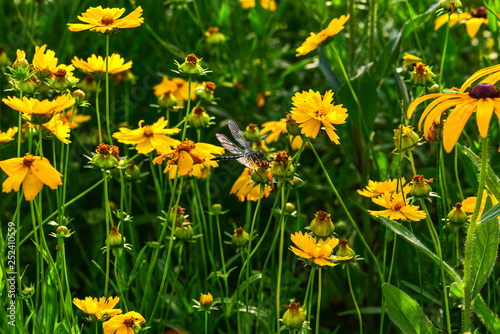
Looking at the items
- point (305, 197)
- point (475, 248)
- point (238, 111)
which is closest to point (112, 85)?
point (238, 111)

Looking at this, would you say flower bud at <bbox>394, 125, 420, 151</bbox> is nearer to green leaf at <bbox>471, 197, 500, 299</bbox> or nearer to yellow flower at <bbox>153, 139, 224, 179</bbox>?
green leaf at <bbox>471, 197, 500, 299</bbox>

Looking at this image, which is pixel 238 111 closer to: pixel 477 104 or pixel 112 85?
pixel 112 85

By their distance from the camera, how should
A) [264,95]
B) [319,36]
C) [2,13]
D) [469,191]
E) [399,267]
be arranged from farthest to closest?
1. [2,13]
2. [264,95]
3. [469,191]
4. [399,267]
5. [319,36]

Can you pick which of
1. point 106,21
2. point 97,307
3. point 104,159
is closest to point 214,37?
point 106,21

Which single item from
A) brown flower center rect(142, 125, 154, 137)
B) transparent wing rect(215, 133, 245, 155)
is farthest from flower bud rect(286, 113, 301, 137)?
brown flower center rect(142, 125, 154, 137)

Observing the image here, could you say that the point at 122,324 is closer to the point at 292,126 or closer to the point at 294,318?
the point at 294,318
